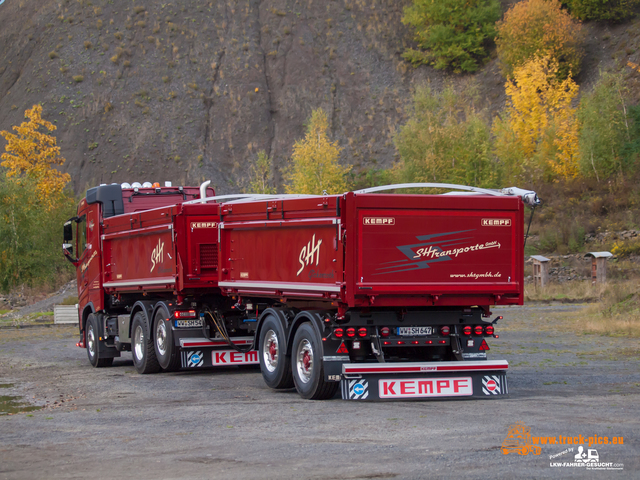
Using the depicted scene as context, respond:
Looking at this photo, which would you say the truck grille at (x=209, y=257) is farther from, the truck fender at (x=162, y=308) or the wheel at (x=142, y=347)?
the wheel at (x=142, y=347)

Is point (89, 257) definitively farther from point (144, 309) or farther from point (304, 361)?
point (304, 361)

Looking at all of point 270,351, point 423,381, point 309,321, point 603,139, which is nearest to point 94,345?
point 270,351

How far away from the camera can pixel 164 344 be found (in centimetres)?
1502

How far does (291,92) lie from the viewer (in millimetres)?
79375

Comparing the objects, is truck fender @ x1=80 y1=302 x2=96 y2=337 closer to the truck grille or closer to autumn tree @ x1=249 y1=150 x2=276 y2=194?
the truck grille

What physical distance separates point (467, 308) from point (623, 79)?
60.3m

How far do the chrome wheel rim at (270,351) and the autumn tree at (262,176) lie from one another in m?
54.5

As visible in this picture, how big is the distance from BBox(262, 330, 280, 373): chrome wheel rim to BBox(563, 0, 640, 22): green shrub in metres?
74.5

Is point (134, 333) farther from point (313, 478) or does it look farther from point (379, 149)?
point (379, 149)

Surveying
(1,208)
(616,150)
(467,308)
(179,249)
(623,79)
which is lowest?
(467,308)

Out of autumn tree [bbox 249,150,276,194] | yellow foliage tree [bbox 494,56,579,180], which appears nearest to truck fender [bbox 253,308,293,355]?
yellow foliage tree [bbox 494,56,579,180]

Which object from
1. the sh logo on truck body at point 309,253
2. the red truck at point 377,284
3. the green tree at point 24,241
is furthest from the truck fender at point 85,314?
the green tree at point 24,241

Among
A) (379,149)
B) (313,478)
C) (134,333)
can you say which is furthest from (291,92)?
(313,478)

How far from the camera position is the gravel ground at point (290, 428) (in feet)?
22.7
